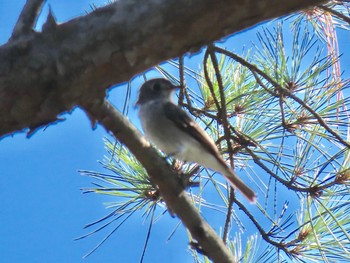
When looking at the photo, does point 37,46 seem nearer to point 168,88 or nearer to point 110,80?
point 110,80

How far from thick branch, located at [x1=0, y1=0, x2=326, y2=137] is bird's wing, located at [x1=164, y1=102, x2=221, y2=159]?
0.91m

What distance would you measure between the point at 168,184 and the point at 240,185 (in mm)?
623

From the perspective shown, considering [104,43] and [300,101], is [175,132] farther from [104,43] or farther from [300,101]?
[104,43]

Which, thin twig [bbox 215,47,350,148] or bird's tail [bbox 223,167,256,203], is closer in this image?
thin twig [bbox 215,47,350,148]

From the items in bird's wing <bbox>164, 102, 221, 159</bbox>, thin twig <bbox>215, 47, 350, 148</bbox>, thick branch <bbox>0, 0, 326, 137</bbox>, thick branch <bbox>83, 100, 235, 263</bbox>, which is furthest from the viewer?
bird's wing <bbox>164, 102, 221, 159</bbox>

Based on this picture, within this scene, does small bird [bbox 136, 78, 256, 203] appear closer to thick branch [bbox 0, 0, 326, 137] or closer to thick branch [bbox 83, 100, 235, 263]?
thick branch [bbox 83, 100, 235, 263]

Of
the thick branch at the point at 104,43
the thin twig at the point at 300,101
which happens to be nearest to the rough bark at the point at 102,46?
the thick branch at the point at 104,43

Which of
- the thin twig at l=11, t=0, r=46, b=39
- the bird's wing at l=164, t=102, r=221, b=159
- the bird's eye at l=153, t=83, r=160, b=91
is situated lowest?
the thin twig at l=11, t=0, r=46, b=39

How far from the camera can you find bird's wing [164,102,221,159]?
6.65 feet

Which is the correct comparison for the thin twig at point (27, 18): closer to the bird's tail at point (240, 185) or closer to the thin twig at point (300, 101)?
the thin twig at point (300, 101)

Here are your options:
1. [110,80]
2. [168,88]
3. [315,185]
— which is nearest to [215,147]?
[315,185]

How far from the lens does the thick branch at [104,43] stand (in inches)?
43.4

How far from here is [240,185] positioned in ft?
6.71

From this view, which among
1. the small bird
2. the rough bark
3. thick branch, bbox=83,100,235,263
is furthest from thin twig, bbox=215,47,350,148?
the rough bark
